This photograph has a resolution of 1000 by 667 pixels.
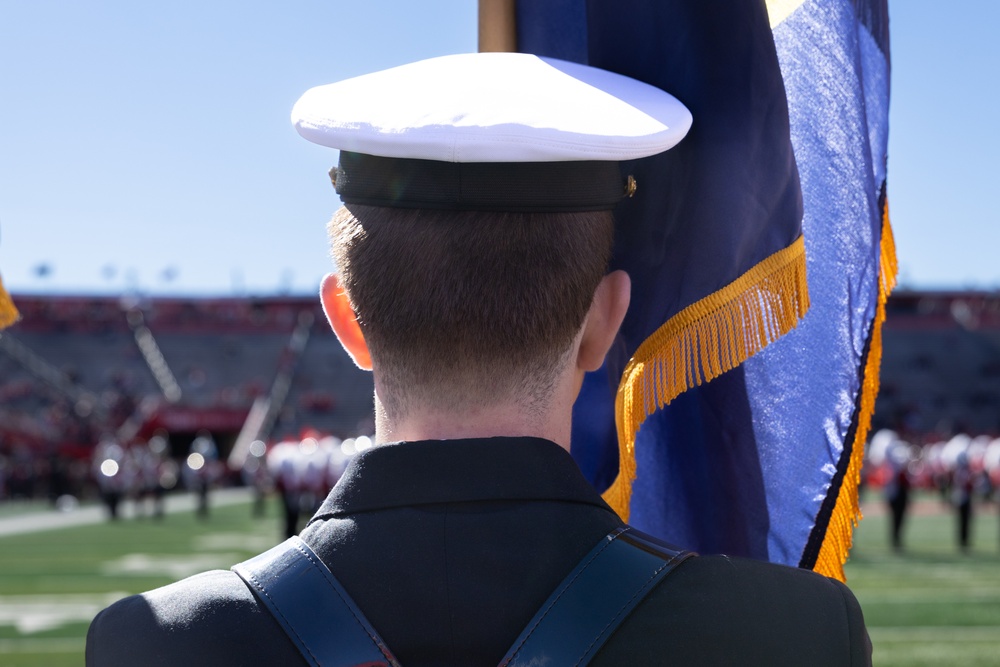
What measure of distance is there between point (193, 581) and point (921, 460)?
124 ft

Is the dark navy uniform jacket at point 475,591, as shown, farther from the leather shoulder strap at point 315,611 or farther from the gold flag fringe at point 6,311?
the gold flag fringe at point 6,311

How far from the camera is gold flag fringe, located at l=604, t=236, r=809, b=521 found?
1.87 m

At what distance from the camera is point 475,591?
4.13 ft

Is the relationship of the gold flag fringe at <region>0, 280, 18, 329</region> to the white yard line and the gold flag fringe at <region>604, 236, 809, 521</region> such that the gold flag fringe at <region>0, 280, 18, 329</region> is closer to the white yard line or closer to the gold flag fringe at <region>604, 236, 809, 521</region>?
the gold flag fringe at <region>604, 236, 809, 521</region>

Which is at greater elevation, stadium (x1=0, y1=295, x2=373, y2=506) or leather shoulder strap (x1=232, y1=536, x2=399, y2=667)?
leather shoulder strap (x1=232, y1=536, x2=399, y2=667)

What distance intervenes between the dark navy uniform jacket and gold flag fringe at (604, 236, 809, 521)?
566 mm

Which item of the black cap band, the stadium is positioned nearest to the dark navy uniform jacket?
the black cap band

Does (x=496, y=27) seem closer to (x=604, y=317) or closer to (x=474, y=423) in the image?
(x=604, y=317)

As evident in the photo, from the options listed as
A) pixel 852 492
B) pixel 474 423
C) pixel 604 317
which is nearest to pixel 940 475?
pixel 852 492

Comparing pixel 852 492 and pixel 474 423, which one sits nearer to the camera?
pixel 474 423

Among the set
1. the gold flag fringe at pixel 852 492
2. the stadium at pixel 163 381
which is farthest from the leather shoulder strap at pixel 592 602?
the stadium at pixel 163 381

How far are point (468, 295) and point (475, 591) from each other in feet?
1.01

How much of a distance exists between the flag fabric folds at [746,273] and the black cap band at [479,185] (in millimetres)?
561

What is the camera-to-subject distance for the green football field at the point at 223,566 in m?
8.54
